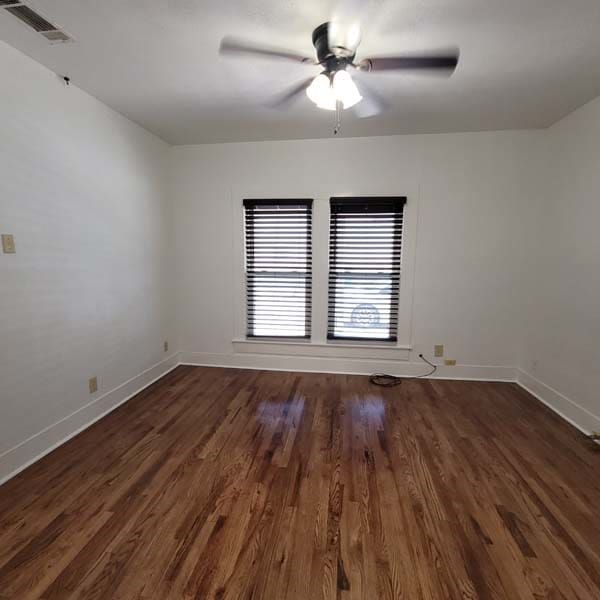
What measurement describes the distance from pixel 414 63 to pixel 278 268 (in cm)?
224

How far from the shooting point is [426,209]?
3201 millimetres

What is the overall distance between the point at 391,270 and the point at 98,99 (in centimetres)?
311

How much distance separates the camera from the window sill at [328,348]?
3443 mm

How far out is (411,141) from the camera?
3129mm

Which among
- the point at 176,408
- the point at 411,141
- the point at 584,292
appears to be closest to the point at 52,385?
the point at 176,408

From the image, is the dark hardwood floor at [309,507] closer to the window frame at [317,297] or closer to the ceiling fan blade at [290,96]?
the window frame at [317,297]

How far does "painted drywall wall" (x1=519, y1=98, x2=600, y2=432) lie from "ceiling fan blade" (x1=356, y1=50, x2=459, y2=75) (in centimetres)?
156

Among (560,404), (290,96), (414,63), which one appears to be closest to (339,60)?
(414,63)

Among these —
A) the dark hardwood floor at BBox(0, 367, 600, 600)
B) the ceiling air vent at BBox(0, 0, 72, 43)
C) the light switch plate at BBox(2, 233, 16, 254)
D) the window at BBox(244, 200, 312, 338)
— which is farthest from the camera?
the window at BBox(244, 200, 312, 338)

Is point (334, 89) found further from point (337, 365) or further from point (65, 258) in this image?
point (337, 365)

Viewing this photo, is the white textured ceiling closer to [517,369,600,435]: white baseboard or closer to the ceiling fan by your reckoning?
the ceiling fan

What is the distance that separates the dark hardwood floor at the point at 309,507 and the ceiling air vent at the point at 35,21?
8.51ft

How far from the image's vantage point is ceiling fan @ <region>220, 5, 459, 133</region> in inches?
60.3

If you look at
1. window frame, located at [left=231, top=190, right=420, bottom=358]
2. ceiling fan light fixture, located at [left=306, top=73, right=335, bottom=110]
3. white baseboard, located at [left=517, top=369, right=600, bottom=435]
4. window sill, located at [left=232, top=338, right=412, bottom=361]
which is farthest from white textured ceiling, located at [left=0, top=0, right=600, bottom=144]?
white baseboard, located at [left=517, top=369, right=600, bottom=435]
